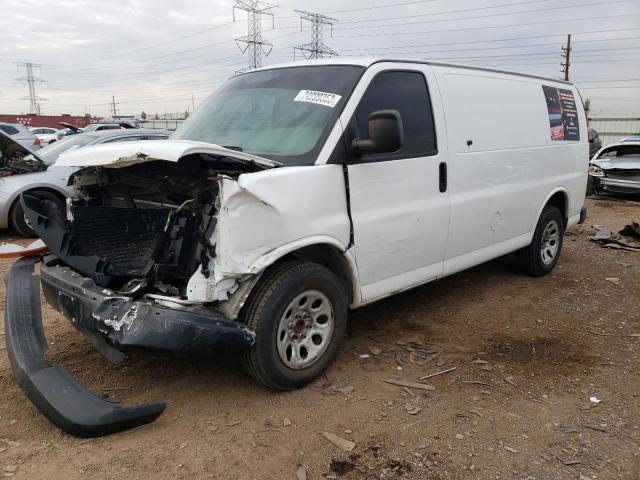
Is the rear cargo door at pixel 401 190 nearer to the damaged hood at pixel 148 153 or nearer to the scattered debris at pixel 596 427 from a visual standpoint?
the damaged hood at pixel 148 153

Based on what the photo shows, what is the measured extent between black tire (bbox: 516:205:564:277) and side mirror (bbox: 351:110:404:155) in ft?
10.2

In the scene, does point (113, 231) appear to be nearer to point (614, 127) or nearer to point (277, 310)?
point (277, 310)

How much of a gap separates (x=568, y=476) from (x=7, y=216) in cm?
818

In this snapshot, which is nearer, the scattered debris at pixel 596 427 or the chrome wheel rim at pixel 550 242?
the scattered debris at pixel 596 427

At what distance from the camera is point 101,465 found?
2729 millimetres

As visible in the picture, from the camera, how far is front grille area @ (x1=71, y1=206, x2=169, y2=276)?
3572 millimetres

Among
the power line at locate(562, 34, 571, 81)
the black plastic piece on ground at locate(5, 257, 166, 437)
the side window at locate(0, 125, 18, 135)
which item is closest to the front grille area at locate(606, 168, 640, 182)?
the black plastic piece on ground at locate(5, 257, 166, 437)

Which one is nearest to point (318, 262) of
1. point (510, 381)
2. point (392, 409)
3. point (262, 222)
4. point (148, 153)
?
point (262, 222)

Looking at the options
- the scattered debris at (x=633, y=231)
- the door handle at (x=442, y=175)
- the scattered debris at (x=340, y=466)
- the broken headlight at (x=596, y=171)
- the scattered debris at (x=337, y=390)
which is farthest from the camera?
the broken headlight at (x=596, y=171)

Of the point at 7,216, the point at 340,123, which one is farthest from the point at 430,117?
the point at 7,216

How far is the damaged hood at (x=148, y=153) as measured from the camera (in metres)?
2.86

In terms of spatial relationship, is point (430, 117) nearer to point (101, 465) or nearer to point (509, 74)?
point (509, 74)

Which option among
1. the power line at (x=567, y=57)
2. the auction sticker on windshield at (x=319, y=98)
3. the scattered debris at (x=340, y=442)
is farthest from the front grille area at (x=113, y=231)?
the power line at (x=567, y=57)

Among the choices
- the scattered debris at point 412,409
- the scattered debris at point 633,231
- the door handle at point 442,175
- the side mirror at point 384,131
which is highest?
the side mirror at point 384,131
